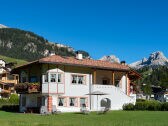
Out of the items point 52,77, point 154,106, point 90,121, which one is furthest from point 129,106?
point 90,121

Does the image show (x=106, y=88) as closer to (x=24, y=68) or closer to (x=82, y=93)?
(x=82, y=93)

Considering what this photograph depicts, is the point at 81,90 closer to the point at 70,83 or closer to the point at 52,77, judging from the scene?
the point at 70,83

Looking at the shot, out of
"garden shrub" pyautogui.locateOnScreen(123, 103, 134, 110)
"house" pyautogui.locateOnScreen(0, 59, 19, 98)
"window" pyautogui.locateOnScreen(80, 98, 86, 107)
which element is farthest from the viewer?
"house" pyautogui.locateOnScreen(0, 59, 19, 98)

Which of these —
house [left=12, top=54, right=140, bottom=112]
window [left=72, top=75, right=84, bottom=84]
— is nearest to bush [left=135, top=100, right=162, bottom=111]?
house [left=12, top=54, right=140, bottom=112]

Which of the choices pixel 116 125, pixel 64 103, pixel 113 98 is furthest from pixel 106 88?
pixel 116 125

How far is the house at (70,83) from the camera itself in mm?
51281

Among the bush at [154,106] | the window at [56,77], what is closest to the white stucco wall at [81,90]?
the window at [56,77]

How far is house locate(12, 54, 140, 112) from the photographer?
5128 centimetres

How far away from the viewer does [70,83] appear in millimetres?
53062

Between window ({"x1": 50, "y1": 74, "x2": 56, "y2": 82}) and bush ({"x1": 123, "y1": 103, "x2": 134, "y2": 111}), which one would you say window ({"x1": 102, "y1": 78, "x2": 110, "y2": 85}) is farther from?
window ({"x1": 50, "y1": 74, "x2": 56, "y2": 82})

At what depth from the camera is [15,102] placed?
72.7 meters

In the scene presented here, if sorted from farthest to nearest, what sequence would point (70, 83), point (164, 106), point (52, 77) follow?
point (70, 83)
point (52, 77)
point (164, 106)

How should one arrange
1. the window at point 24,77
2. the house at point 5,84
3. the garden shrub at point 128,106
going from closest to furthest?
the garden shrub at point 128,106
the window at point 24,77
the house at point 5,84

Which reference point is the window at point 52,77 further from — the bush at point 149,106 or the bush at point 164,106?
the bush at point 164,106
